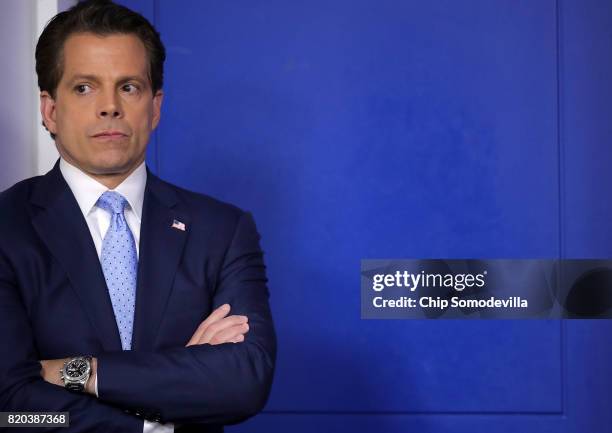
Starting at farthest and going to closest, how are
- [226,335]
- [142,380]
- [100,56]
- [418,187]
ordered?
[418,187]
[100,56]
[226,335]
[142,380]

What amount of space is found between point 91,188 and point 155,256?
0.22m

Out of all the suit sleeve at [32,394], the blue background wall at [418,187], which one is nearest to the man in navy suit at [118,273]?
the suit sleeve at [32,394]

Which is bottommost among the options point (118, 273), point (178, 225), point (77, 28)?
point (118, 273)

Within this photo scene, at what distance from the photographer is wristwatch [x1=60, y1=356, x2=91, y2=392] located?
1.72 m

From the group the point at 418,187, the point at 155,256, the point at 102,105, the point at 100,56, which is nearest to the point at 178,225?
the point at 155,256

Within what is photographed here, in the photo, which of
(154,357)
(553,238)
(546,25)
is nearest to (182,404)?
(154,357)

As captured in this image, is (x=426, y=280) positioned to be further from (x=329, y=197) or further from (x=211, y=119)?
(x=211, y=119)

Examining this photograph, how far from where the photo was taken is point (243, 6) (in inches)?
121

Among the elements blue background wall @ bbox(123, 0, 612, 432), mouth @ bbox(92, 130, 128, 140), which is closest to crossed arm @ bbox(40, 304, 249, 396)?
mouth @ bbox(92, 130, 128, 140)

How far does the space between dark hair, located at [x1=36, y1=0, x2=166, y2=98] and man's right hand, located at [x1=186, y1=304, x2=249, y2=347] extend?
1.98 feet

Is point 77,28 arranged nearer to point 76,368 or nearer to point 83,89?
point 83,89

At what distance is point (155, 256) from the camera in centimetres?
193

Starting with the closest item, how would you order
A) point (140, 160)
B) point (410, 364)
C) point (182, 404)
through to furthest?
point (182, 404), point (140, 160), point (410, 364)

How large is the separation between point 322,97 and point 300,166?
262mm
